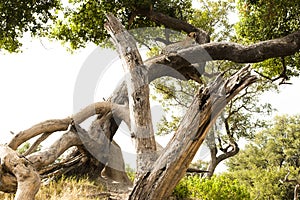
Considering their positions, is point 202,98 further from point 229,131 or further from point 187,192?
point 229,131

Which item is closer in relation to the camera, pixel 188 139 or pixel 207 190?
pixel 188 139

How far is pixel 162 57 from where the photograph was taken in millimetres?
9742

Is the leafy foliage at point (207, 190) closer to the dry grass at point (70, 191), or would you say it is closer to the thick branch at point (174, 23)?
the dry grass at point (70, 191)

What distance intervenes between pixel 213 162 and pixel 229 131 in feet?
6.30

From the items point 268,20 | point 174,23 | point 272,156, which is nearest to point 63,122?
point 174,23

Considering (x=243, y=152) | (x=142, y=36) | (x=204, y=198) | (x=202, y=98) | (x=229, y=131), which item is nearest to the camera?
(x=202, y=98)

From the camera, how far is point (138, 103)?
7.02 meters

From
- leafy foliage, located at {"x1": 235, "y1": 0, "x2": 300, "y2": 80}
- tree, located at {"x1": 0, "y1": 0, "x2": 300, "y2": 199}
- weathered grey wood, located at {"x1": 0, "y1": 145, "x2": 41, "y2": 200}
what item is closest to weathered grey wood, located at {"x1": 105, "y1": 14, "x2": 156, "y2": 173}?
tree, located at {"x1": 0, "y1": 0, "x2": 300, "y2": 199}

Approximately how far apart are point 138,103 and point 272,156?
25.7m

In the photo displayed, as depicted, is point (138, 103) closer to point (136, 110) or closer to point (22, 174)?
point (136, 110)

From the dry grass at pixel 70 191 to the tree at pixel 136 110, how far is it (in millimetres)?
415

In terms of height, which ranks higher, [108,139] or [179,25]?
[179,25]

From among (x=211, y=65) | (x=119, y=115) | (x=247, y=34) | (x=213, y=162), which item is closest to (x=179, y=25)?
(x=247, y=34)

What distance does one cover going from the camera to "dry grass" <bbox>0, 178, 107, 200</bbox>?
718 centimetres
